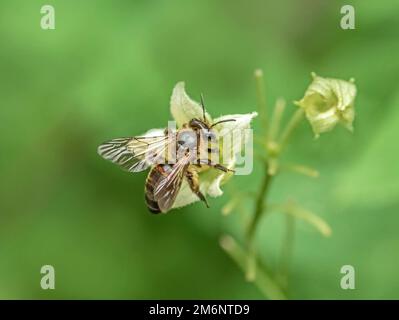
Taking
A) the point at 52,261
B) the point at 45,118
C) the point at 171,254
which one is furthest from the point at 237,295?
the point at 45,118

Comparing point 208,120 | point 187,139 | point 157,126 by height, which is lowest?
point 187,139

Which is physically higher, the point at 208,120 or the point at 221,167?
the point at 208,120

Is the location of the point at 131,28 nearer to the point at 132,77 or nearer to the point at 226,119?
the point at 132,77

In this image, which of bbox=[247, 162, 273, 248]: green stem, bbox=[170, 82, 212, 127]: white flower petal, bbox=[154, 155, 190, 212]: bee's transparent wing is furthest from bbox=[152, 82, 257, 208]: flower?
bbox=[247, 162, 273, 248]: green stem

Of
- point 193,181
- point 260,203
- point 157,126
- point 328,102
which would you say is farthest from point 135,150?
point 157,126

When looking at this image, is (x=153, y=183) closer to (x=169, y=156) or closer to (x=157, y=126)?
(x=169, y=156)

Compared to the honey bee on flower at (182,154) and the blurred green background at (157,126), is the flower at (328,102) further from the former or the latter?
the blurred green background at (157,126)
